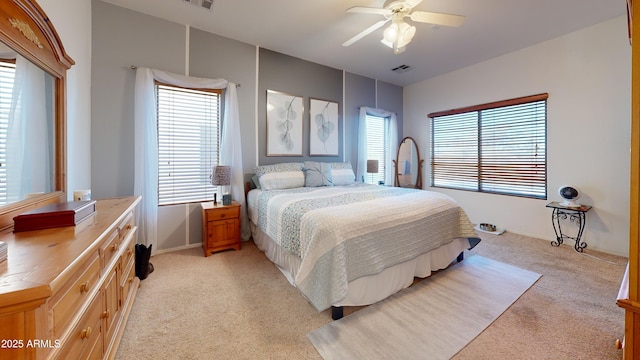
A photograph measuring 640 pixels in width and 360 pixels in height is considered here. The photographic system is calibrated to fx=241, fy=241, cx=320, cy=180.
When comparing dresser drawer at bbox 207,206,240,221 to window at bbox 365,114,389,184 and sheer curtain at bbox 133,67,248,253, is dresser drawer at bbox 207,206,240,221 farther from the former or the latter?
window at bbox 365,114,389,184

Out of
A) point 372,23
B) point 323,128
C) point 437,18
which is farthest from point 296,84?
point 437,18

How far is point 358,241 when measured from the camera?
1.84m

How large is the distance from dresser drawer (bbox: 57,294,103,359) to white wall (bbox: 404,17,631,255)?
4.97m

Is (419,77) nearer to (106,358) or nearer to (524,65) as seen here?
(524,65)

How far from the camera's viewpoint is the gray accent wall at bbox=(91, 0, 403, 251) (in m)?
2.68

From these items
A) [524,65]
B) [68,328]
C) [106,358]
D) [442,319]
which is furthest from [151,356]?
[524,65]

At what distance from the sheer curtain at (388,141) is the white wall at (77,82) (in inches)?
152

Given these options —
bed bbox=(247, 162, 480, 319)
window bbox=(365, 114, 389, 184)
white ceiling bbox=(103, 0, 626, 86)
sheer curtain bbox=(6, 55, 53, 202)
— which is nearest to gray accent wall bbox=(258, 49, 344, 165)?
white ceiling bbox=(103, 0, 626, 86)

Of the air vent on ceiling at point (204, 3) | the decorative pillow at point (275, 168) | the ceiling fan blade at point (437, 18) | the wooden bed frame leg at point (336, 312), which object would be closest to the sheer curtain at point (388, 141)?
the decorative pillow at point (275, 168)

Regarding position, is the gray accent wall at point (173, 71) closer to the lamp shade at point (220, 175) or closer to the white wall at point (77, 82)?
the white wall at point (77, 82)

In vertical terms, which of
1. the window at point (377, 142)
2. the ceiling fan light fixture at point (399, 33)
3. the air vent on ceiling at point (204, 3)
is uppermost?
the air vent on ceiling at point (204, 3)

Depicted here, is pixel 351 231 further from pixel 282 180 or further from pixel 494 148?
pixel 494 148

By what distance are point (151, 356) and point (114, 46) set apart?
10.3 feet

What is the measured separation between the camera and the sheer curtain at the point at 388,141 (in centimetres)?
470
